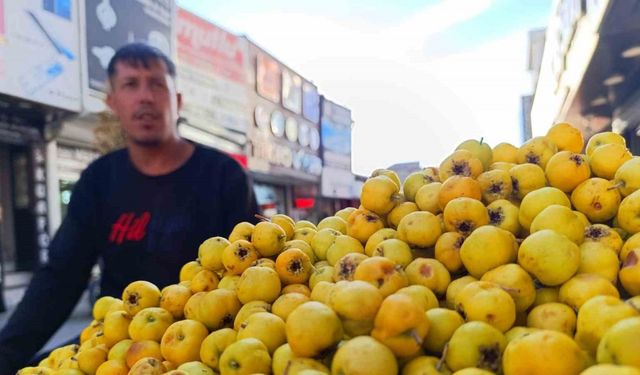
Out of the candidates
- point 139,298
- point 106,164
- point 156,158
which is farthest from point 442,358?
point 106,164

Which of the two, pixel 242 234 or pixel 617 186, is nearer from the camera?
pixel 617 186

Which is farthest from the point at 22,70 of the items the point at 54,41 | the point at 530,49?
the point at 530,49

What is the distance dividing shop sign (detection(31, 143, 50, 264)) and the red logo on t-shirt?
6811mm

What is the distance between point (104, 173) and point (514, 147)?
1998 millimetres

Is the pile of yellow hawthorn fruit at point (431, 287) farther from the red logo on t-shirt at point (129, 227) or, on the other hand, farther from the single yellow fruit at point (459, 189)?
the red logo on t-shirt at point (129, 227)

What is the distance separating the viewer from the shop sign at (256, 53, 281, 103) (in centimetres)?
1490

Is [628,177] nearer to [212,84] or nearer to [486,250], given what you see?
[486,250]

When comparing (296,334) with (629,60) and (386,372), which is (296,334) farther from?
(629,60)

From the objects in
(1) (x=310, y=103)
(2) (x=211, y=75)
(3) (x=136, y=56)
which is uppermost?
(1) (x=310, y=103)

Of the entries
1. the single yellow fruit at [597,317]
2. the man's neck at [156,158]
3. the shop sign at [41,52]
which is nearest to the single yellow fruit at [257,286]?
the single yellow fruit at [597,317]

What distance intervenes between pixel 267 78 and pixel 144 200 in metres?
13.2

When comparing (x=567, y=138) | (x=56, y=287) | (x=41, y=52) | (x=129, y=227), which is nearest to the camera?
(x=567, y=138)

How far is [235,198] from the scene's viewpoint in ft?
8.73

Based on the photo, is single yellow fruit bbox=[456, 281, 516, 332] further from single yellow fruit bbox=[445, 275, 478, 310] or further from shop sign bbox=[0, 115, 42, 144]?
shop sign bbox=[0, 115, 42, 144]
